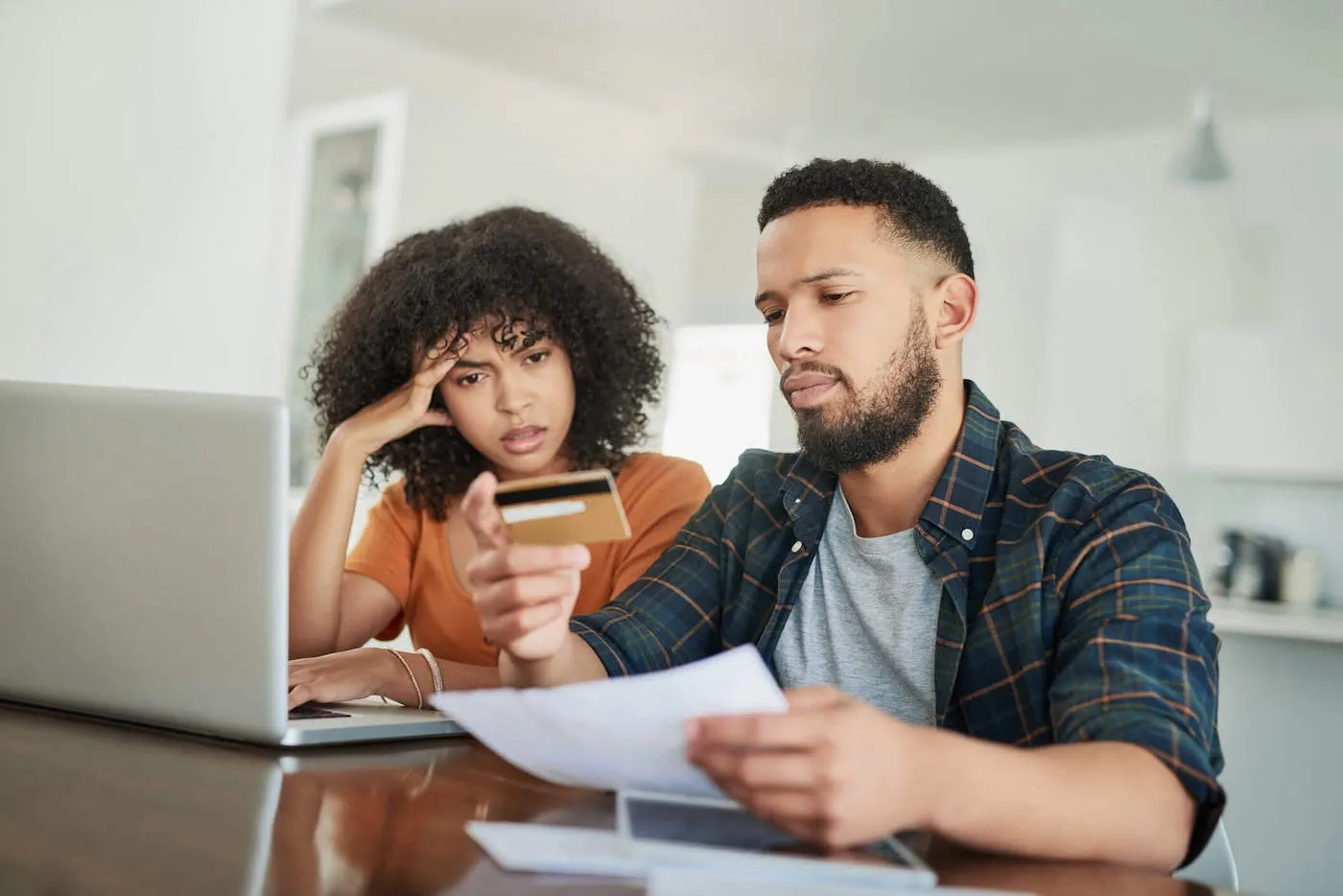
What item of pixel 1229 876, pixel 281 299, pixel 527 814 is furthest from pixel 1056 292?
pixel 527 814

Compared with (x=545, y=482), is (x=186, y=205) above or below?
above

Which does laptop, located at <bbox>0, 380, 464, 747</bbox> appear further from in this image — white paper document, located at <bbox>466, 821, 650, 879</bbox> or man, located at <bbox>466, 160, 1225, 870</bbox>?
white paper document, located at <bbox>466, 821, 650, 879</bbox>

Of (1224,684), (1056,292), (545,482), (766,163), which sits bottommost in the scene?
(1224,684)

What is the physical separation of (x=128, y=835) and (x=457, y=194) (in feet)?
14.0

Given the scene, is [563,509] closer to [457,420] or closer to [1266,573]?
[457,420]

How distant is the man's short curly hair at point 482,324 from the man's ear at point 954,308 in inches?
24.4

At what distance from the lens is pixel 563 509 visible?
0.87m

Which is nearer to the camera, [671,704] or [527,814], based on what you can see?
[671,704]

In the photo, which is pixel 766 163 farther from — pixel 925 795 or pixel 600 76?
pixel 925 795

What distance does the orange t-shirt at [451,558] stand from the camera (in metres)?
Result: 1.69

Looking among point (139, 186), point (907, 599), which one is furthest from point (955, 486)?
point (139, 186)

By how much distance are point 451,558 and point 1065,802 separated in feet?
3.77

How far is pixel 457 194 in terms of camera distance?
4793 millimetres

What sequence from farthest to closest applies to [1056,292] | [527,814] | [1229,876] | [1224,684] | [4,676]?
[1056,292] → [1224,684] → [4,676] → [1229,876] → [527,814]
